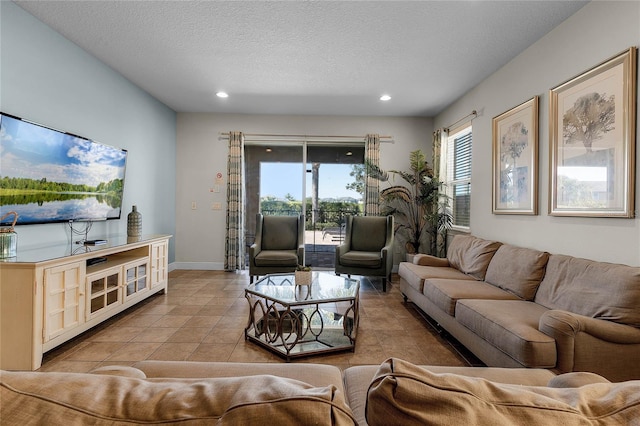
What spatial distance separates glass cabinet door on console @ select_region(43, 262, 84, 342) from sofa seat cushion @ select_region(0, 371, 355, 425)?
7.59ft

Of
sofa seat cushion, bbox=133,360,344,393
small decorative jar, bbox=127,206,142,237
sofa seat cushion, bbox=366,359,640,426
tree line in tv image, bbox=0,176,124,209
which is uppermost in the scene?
tree line in tv image, bbox=0,176,124,209

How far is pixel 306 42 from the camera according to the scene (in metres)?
3.12

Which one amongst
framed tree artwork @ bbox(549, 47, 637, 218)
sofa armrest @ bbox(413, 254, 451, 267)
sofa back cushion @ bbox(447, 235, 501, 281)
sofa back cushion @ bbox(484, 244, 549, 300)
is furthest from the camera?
sofa armrest @ bbox(413, 254, 451, 267)

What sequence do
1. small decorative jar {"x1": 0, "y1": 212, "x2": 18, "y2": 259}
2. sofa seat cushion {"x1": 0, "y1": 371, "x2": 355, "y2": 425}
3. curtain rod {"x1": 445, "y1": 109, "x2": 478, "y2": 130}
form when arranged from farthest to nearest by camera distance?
curtain rod {"x1": 445, "y1": 109, "x2": 478, "y2": 130} → small decorative jar {"x1": 0, "y1": 212, "x2": 18, "y2": 259} → sofa seat cushion {"x1": 0, "y1": 371, "x2": 355, "y2": 425}

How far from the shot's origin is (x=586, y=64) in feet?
8.05

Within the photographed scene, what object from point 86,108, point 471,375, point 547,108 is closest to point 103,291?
point 86,108

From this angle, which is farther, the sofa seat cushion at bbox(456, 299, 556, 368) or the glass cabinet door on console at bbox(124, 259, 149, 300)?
the glass cabinet door on console at bbox(124, 259, 149, 300)

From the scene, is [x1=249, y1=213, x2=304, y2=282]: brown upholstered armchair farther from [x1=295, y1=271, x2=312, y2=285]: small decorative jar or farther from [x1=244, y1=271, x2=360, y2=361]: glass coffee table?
[x1=295, y1=271, x2=312, y2=285]: small decorative jar

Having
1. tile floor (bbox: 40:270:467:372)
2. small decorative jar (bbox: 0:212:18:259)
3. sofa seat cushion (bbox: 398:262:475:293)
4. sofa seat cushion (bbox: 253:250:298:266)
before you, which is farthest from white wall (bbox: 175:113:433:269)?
small decorative jar (bbox: 0:212:18:259)

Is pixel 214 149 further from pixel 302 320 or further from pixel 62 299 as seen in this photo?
pixel 302 320

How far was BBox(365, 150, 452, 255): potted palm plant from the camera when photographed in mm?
5023

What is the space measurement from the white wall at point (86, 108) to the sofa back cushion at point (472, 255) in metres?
4.19

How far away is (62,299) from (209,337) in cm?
118

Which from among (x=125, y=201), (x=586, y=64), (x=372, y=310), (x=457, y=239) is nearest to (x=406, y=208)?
(x=457, y=239)
